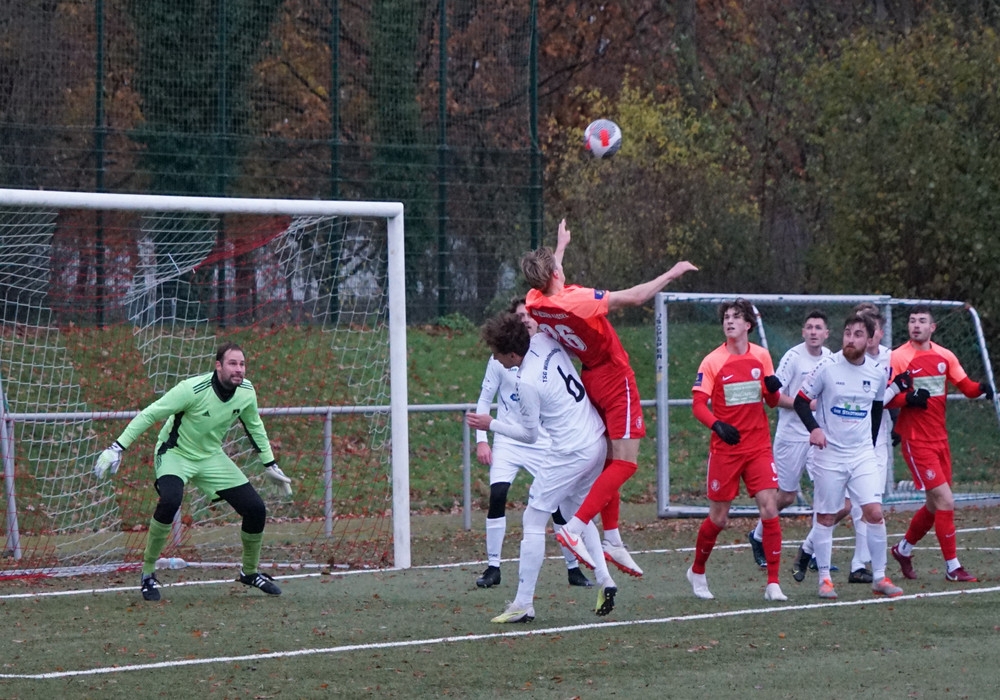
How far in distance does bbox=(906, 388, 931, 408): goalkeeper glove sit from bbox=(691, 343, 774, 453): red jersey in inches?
57.6

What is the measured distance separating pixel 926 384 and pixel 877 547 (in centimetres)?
151

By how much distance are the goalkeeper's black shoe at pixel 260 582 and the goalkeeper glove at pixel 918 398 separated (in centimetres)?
463

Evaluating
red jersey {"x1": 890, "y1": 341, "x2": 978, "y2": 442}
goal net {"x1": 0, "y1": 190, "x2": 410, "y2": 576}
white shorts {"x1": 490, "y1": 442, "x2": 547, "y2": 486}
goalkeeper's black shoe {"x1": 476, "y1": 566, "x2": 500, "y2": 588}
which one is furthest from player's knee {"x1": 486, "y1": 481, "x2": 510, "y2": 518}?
red jersey {"x1": 890, "y1": 341, "x2": 978, "y2": 442}

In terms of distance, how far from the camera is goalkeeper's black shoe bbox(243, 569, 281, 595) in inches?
382

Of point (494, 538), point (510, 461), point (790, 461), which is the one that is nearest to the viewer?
point (494, 538)

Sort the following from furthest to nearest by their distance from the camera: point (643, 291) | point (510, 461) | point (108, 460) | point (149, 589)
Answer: point (510, 461) → point (149, 589) → point (108, 460) → point (643, 291)

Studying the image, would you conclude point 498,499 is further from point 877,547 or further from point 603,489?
point 877,547

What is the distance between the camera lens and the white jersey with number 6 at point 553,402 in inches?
325

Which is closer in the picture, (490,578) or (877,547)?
(877,547)

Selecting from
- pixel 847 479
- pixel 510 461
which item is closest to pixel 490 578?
pixel 510 461

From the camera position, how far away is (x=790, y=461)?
39.2ft

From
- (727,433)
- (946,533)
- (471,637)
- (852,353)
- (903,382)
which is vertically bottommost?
(471,637)

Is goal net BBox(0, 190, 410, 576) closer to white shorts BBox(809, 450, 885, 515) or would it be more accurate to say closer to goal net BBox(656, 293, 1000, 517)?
goal net BBox(656, 293, 1000, 517)

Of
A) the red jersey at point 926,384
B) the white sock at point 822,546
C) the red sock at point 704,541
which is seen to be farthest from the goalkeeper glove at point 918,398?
the red sock at point 704,541
